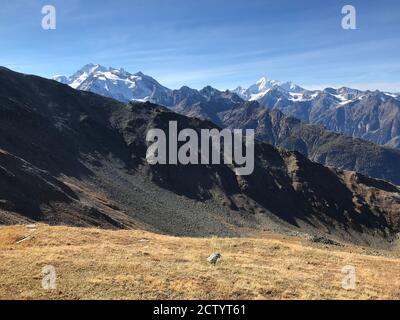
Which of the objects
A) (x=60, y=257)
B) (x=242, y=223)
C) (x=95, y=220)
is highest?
(x=60, y=257)

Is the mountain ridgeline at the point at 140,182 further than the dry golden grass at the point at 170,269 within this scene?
Yes

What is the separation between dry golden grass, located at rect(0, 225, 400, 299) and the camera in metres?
23.9

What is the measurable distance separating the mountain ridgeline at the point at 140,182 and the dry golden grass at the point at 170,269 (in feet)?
127

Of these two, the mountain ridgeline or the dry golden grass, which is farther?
the mountain ridgeline

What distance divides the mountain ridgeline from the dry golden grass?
127 feet

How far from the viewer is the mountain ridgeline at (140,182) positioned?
86.6m

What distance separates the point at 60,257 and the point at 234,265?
38.3 ft

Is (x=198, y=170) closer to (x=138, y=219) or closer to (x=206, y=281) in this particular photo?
(x=138, y=219)

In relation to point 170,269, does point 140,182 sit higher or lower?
lower

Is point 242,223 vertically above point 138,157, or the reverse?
point 138,157

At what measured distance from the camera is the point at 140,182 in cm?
12675

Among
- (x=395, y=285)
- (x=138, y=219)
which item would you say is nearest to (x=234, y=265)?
(x=395, y=285)

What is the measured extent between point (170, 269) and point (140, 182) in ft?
327
